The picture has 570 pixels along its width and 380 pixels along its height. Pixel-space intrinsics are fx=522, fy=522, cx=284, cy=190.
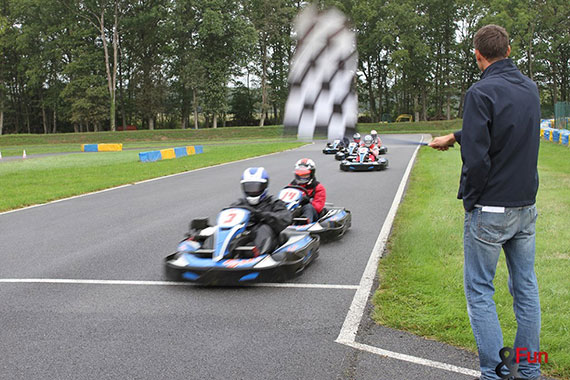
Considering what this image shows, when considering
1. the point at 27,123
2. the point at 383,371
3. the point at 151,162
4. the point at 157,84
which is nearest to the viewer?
the point at 383,371

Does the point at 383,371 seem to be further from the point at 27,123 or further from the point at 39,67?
the point at 27,123

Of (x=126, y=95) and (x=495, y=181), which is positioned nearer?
(x=495, y=181)

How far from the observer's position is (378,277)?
5.41 m

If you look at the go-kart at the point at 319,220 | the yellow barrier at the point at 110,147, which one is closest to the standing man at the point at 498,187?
the go-kart at the point at 319,220

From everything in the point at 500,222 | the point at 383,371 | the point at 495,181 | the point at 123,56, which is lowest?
the point at 383,371

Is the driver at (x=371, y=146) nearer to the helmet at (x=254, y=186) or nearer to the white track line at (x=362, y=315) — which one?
the white track line at (x=362, y=315)

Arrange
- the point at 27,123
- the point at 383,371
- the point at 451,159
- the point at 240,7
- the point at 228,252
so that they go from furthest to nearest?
1. the point at 27,123
2. the point at 240,7
3. the point at 451,159
4. the point at 228,252
5. the point at 383,371

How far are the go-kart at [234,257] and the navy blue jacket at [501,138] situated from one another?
259cm

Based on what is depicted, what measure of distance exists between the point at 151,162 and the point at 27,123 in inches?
1942

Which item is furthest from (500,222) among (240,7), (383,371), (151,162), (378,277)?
(240,7)

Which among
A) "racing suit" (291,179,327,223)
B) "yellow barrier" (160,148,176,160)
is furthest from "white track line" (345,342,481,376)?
"yellow barrier" (160,148,176,160)
